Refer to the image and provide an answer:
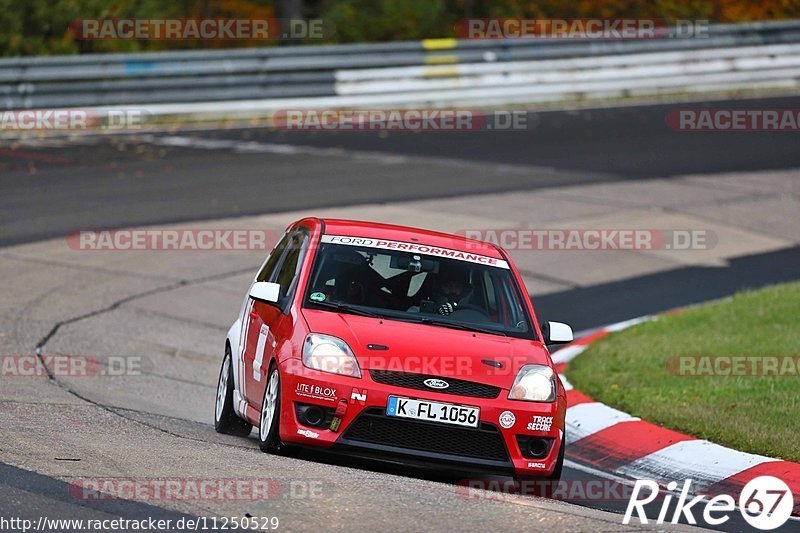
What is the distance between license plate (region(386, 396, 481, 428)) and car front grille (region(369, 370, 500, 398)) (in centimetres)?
8

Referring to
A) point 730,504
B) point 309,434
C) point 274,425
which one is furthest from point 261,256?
point 730,504

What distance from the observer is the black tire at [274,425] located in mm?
7863

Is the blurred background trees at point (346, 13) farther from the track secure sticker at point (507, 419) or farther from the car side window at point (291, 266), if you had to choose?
the track secure sticker at point (507, 419)

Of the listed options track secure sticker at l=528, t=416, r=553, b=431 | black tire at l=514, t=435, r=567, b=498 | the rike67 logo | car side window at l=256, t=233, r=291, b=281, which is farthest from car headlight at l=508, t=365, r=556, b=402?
car side window at l=256, t=233, r=291, b=281

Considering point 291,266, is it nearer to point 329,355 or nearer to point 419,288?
point 419,288

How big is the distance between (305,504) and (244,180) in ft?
45.3

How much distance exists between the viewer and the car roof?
29.8ft

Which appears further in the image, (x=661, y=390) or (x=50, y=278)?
(x=50, y=278)

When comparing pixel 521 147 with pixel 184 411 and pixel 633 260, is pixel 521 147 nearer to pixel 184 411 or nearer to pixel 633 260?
pixel 633 260

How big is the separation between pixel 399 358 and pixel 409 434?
444mm

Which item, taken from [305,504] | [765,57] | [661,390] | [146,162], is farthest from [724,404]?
[765,57]

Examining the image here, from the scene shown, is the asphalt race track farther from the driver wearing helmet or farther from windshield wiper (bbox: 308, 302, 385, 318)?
the driver wearing helmet

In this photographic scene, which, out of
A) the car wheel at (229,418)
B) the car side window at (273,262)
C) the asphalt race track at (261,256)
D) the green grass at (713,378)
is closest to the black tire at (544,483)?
the asphalt race track at (261,256)

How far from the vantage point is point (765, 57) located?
1184 inches
